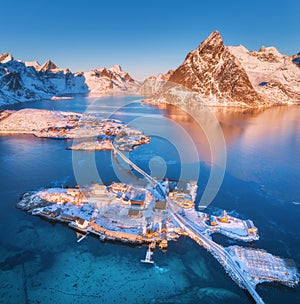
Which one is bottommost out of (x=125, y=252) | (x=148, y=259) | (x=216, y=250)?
(x=125, y=252)

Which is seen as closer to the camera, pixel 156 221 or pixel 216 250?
pixel 216 250

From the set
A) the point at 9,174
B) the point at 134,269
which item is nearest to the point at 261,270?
the point at 134,269

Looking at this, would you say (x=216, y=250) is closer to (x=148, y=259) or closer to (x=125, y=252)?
(x=148, y=259)

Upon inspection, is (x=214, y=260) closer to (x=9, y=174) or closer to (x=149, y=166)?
(x=149, y=166)

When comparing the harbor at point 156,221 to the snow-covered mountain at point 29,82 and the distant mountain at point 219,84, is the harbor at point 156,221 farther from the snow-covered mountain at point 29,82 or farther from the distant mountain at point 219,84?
the snow-covered mountain at point 29,82

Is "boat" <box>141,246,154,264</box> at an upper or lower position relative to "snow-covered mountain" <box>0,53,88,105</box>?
lower

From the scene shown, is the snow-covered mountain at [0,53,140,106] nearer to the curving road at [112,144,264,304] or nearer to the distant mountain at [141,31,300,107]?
the distant mountain at [141,31,300,107]

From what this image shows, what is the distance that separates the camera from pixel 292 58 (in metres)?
158

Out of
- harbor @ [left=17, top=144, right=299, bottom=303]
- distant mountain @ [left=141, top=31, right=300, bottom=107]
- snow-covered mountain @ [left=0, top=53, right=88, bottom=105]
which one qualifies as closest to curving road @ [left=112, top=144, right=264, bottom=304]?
harbor @ [left=17, top=144, right=299, bottom=303]

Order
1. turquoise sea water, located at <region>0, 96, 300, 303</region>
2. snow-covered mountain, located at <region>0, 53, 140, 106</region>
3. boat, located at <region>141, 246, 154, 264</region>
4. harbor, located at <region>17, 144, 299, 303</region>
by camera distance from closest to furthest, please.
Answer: turquoise sea water, located at <region>0, 96, 300, 303</region>
harbor, located at <region>17, 144, 299, 303</region>
boat, located at <region>141, 246, 154, 264</region>
snow-covered mountain, located at <region>0, 53, 140, 106</region>

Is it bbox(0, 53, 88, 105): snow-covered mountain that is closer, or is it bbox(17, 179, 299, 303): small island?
bbox(17, 179, 299, 303): small island

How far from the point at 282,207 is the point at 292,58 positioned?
177 metres

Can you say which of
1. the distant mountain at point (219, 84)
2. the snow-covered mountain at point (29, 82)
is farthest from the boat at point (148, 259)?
the snow-covered mountain at point (29, 82)

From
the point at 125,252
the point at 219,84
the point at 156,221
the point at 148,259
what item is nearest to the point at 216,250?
the point at 148,259
